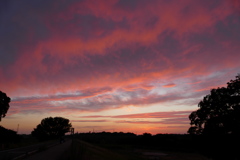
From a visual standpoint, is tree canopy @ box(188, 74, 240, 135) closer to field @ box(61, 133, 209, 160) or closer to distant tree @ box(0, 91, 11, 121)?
field @ box(61, 133, 209, 160)

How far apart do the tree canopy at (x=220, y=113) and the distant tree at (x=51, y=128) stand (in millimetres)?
103063

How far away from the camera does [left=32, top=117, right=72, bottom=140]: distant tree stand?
10519cm

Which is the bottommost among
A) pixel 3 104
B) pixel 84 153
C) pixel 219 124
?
pixel 84 153

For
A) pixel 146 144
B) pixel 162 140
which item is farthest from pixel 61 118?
pixel 162 140

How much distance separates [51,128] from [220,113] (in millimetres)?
107337

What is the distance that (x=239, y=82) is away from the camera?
17.5 meters

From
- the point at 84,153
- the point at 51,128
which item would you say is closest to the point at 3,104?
the point at 84,153

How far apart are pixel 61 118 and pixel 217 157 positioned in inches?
4329

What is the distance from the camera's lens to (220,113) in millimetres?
17703

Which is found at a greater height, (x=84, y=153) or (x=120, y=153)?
(x=84, y=153)

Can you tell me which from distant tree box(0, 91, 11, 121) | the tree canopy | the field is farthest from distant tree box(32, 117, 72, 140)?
the tree canopy

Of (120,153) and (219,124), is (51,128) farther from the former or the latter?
(219,124)

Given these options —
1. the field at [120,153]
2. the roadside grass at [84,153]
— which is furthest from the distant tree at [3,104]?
the roadside grass at [84,153]

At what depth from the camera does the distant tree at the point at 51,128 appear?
10519cm
